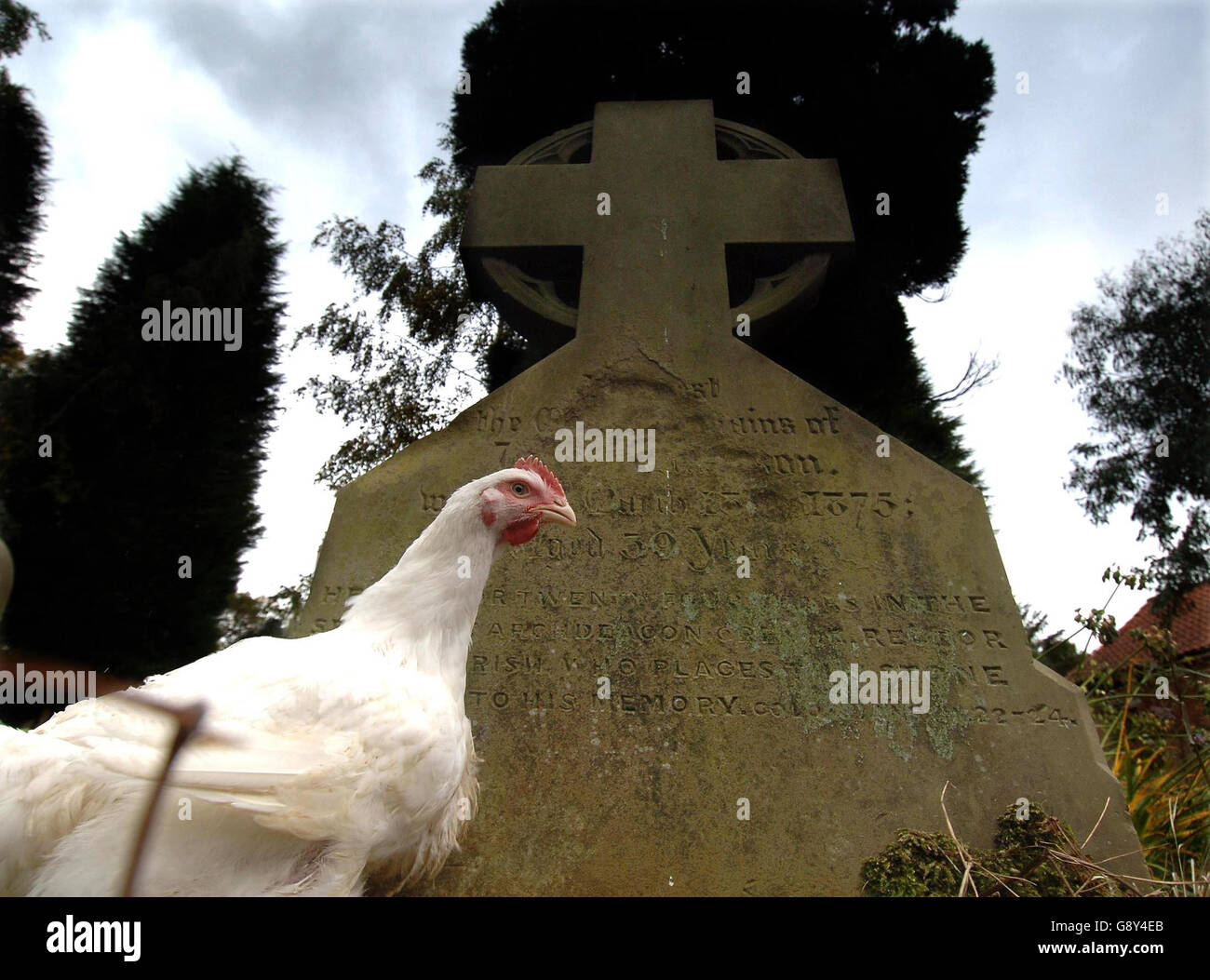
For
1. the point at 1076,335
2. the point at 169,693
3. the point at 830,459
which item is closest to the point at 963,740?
the point at 830,459

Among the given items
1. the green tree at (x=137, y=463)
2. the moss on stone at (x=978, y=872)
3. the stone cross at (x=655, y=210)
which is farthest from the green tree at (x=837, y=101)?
the moss on stone at (x=978, y=872)

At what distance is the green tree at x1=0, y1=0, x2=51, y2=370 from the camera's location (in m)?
5.73

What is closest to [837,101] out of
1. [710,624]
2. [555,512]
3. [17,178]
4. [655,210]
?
[655,210]

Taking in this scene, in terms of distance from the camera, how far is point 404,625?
2.10m

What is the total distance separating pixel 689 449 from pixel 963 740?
187 centimetres

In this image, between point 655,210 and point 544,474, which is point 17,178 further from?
point 544,474

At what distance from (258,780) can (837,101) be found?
567 centimetres

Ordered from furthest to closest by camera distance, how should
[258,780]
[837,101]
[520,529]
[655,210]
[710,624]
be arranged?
[837,101] → [655,210] → [710,624] → [520,529] → [258,780]

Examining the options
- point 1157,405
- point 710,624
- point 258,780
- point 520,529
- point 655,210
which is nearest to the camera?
point 258,780

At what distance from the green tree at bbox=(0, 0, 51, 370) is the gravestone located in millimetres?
3913

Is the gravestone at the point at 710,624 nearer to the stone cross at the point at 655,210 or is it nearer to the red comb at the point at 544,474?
the stone cross at the point at 655,210

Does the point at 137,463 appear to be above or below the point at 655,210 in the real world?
below

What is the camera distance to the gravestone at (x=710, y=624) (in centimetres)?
336

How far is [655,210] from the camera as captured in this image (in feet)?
15.0
